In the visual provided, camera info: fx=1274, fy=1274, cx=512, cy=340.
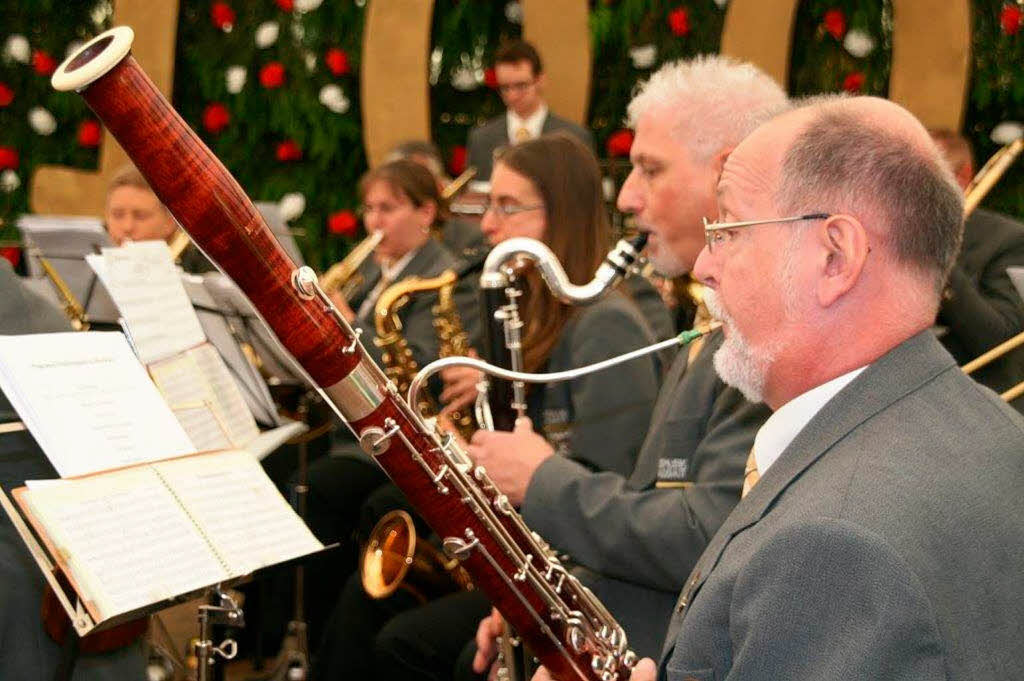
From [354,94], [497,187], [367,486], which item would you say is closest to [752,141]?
[497,187]

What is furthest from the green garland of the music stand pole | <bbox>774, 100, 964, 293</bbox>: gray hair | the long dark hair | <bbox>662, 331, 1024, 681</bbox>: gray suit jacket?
<bbox>662, 331, 1024, 681</bbox>: gray suit jacket

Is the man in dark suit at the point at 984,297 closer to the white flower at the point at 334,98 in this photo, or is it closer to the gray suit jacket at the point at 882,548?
the gray suit jacket at the point at 882,548

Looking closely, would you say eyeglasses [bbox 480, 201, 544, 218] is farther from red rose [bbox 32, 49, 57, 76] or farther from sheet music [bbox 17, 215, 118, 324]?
red rose [bbox 32, 49, 57, 76]

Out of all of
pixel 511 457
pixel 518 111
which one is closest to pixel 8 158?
pixel 518 111

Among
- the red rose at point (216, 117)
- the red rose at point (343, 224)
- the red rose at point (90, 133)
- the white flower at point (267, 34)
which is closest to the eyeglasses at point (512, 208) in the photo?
the red rose at point (343, 224)

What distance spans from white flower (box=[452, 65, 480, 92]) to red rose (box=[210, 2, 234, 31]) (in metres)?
1.38

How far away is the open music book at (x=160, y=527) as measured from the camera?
6.03 feet

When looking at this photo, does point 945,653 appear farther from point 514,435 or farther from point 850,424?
point 514,435

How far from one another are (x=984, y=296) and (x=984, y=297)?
0.11ft

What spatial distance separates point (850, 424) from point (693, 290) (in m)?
1.25

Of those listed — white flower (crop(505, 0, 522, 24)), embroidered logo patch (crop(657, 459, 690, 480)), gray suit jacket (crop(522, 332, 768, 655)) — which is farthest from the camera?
white flower (crop(505, 0, 522, 24))

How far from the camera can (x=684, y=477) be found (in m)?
2.30

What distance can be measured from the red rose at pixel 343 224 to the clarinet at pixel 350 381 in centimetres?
530

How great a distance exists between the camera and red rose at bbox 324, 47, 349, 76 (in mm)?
7289
